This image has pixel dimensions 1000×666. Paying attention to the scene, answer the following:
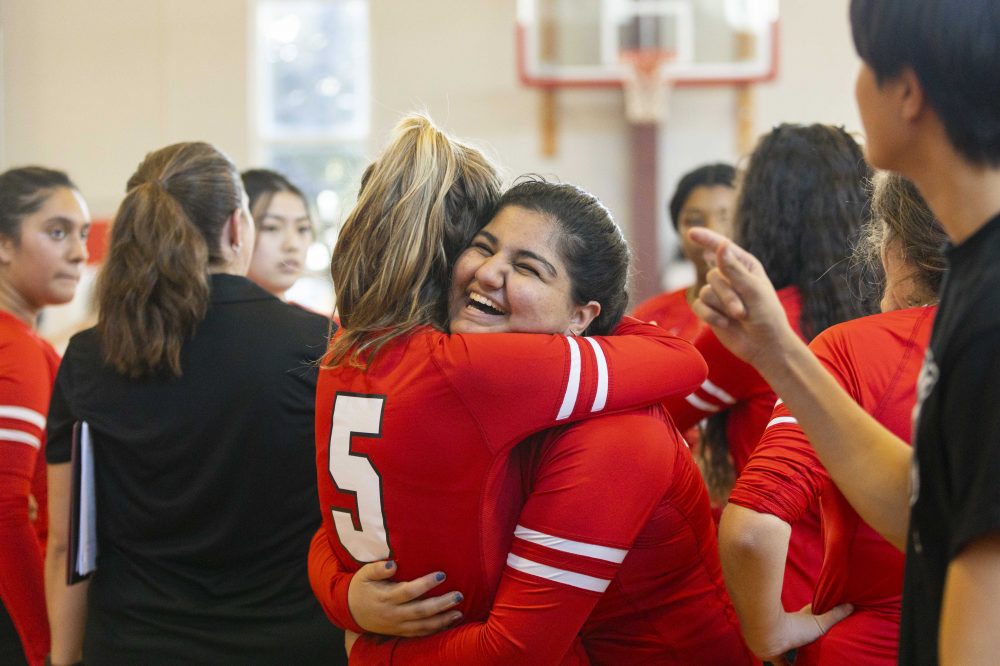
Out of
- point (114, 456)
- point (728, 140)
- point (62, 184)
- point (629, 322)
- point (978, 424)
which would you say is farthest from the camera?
point (728, 140)

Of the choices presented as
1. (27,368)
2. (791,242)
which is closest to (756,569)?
(791,242)

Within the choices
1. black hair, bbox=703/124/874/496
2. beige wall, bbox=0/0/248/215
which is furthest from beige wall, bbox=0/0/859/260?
black hair, bbox=703/124/874/496

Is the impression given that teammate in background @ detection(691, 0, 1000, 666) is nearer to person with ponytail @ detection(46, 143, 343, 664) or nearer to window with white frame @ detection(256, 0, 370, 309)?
person with ponytail @ detection(46, 143, 343, 664)

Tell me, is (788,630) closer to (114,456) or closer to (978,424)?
(978,424)

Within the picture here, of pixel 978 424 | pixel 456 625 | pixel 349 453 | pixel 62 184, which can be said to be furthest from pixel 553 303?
pixel 62 184

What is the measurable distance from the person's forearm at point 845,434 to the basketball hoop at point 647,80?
20.0 feet

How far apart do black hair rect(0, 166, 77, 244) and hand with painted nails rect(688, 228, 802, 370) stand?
78.1 inches

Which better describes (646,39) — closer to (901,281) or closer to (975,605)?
(901,281)

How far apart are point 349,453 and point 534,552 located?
312mm

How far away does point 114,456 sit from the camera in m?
1.87

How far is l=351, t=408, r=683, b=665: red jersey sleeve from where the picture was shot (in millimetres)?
1272

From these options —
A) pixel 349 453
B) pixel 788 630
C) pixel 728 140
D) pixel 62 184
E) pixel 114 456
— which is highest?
pixel 728 140

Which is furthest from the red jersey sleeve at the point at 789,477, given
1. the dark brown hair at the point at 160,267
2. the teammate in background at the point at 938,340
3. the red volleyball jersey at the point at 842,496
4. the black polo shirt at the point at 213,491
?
the dark brown hair at the point at 160,267

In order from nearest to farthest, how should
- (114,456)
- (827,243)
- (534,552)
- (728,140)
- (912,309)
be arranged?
(534,552) < (912,309) < (114,456) < (827,243) < (728,140)
